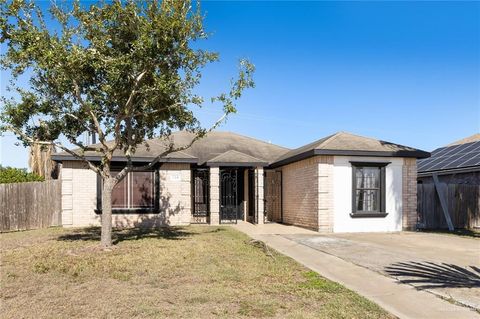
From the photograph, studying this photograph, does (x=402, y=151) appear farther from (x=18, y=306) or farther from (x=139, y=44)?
(x=18, y=306)

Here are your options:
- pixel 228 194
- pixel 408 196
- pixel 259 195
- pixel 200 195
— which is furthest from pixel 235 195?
pixel 408 196

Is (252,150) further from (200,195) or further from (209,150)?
(200,195)

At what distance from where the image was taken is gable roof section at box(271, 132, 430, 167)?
15.1 metres

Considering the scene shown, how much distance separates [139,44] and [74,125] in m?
4.17

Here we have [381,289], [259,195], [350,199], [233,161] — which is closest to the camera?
[381,289]

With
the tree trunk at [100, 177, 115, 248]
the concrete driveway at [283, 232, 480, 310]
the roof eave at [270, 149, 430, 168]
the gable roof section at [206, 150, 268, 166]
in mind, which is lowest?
the concrete driveway at [283, 232, 480, 310]

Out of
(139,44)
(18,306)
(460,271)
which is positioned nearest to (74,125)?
(139,44)

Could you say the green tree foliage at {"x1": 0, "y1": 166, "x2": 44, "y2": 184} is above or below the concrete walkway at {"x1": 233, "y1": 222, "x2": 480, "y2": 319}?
above

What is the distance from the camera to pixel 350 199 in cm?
1544

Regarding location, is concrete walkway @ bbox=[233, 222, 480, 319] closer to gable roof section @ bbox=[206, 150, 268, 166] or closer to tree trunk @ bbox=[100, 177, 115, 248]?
tree trunk @ bbox=[100, 177, 115, 248]

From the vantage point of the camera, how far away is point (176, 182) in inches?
704

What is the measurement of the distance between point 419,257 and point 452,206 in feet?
33.0

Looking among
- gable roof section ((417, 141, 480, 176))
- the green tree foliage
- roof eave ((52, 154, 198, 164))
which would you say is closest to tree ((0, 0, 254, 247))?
roof eave ((52, 154, 198, 164))

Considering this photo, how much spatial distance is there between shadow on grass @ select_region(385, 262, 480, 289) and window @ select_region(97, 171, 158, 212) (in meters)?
11.5
